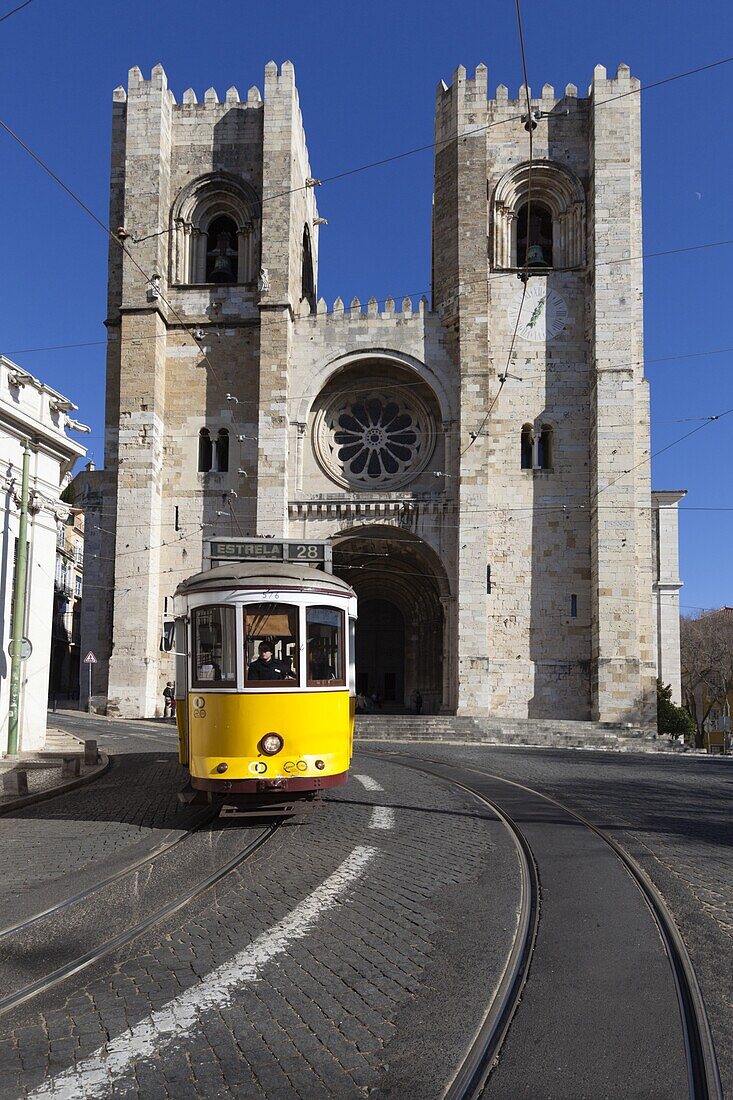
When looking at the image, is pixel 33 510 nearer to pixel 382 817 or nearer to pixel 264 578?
pixel 264 578

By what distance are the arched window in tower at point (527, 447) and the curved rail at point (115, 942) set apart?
23.3 m

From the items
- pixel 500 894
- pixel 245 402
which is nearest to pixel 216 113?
pixel 245 402

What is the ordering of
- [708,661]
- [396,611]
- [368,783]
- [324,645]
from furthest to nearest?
[708,661] < [396,611] < [368,783] < [324,645]

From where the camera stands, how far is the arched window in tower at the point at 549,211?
3000 centimetres

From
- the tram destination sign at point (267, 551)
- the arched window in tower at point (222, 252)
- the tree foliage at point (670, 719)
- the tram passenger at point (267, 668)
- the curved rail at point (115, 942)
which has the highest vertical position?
the arched window in tower at point (222, 252)

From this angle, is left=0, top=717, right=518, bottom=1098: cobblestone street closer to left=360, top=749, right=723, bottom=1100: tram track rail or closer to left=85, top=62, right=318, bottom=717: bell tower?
left=360, top=749, right=723, bottom=1100: tram track rail

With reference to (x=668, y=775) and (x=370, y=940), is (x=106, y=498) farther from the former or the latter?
(x=370, y=940)

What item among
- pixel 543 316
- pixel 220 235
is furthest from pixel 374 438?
pixel 220 235

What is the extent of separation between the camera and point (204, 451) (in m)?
30.6

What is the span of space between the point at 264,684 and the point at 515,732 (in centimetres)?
1787

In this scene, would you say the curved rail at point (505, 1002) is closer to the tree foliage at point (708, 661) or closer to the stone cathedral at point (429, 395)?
the stone cathedral at point (429, 395)

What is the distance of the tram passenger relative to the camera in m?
8.57

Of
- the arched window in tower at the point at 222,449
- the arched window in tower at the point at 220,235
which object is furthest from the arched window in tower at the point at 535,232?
the arched window in tower at the point at 222,449

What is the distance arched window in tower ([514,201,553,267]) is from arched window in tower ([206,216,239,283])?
923 cm
